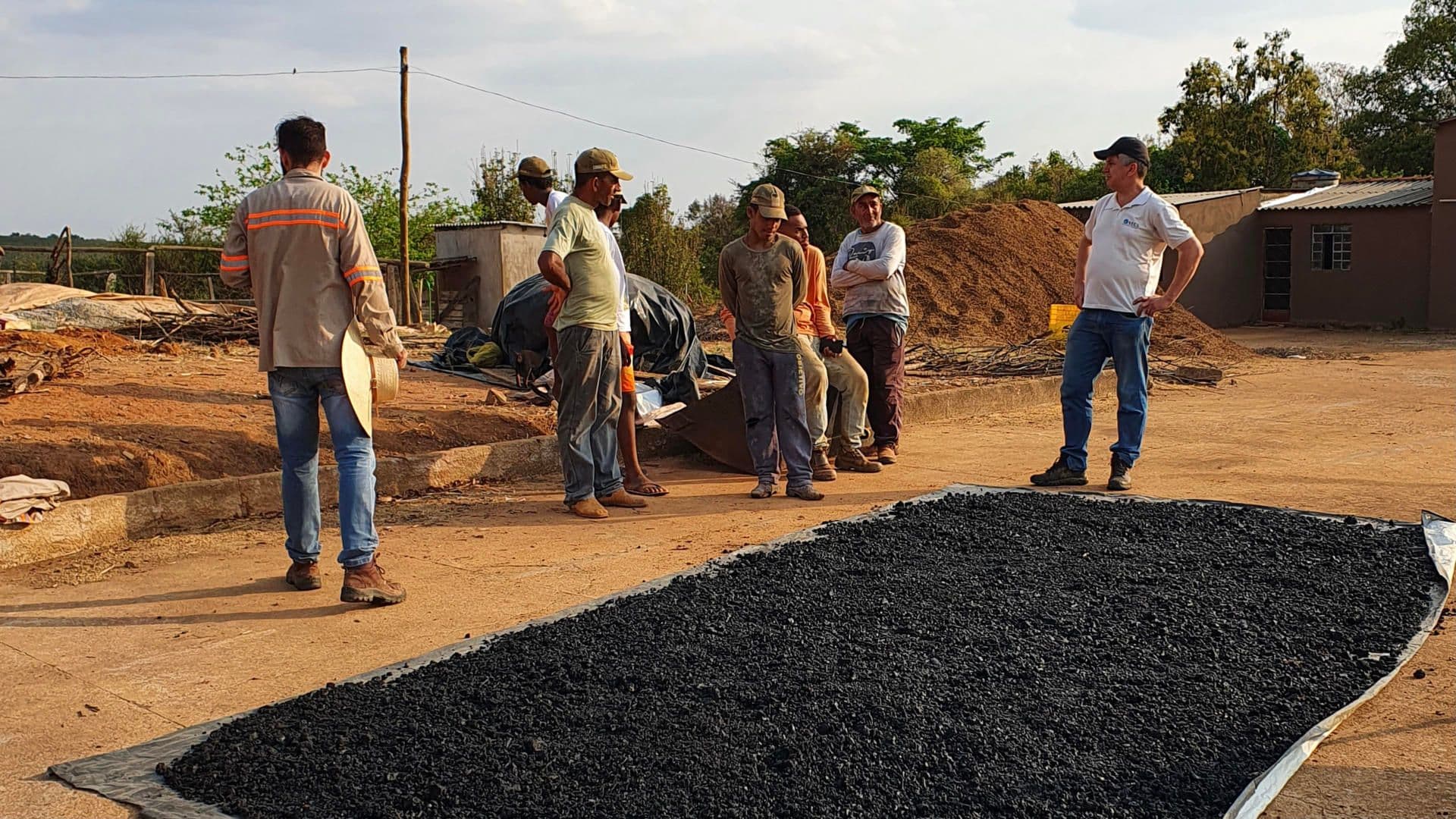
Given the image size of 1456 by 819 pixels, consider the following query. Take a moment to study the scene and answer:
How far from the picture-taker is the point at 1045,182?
35.3 metres

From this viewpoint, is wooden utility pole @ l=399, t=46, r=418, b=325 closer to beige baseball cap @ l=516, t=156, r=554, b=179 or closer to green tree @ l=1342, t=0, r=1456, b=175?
beige baseball cap @ l=516, t=156, r=554, b=179

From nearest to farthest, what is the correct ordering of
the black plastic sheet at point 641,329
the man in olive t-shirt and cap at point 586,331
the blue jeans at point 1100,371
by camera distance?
the man in olive t-shirt and cap at point 586,331 < the blue jeans at point 1100,371 < the black plastic sheet at point 641,329

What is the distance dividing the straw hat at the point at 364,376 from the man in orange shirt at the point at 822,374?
7.70 ft

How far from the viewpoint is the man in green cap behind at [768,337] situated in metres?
6.25

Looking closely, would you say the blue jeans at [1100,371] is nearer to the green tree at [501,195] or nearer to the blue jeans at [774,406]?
the blue jeans at [774,406]

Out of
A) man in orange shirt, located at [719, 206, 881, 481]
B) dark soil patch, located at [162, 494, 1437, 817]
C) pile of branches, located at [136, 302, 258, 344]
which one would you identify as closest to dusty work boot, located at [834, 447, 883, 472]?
man in orange shirt, located at [719, 206, 881, 481]

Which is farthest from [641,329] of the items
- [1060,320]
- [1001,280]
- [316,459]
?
[1001,280]

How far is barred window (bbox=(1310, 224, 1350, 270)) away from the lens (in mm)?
23406

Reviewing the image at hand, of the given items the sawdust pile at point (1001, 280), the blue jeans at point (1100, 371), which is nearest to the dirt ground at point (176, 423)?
the blue jeans at point (1100, 371)

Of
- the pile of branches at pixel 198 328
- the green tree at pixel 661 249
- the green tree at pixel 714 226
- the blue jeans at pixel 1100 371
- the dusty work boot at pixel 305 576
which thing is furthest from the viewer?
the green tree at pixel 714 226

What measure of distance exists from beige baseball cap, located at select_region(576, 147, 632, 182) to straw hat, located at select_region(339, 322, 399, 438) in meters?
1.56

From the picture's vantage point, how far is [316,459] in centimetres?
445

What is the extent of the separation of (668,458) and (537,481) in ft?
3.49

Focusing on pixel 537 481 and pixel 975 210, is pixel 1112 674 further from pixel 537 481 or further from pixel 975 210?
pixel 975 210
